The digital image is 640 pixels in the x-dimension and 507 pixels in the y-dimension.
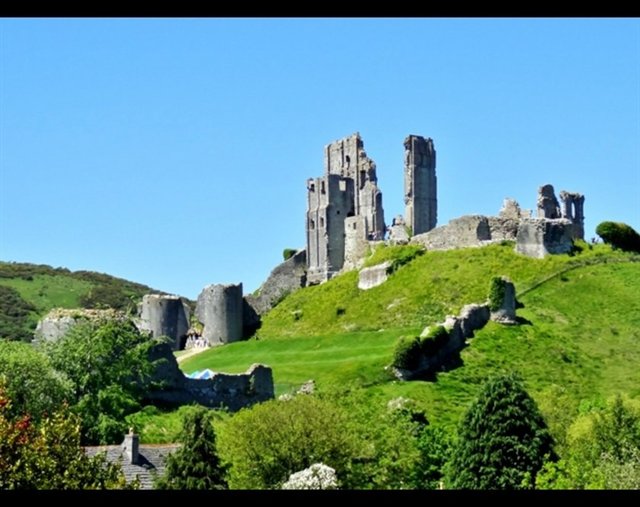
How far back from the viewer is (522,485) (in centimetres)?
3547

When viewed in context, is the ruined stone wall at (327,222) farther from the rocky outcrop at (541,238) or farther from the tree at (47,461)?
the tree at (47,461)

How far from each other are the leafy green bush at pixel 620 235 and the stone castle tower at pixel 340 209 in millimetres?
16562

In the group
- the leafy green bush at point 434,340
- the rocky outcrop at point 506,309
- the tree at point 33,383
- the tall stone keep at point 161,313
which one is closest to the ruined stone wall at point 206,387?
the tree at point 33,383

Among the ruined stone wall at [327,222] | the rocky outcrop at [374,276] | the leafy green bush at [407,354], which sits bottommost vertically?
the leafy green bush at [407,354]

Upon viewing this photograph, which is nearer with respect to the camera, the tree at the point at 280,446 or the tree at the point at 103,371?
the tree at the point at 280,446

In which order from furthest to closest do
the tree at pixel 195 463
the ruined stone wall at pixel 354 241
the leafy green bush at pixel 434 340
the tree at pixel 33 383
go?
1. the ruined stone wall at pixel 354 241
2. the leafy green bush at pixel 434 340
3. the tree at pixel 33 383
4. the tree at pixel 195 463

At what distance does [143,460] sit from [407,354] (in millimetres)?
→ 21613

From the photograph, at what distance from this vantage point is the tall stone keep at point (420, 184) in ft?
282

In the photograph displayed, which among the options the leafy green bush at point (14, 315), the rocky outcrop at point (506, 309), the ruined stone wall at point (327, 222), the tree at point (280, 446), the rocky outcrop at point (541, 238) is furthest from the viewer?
the leafy green bush at point (14, 315)

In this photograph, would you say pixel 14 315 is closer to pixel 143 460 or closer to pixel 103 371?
pixel 103 371

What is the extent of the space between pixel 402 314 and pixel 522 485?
31.9m
